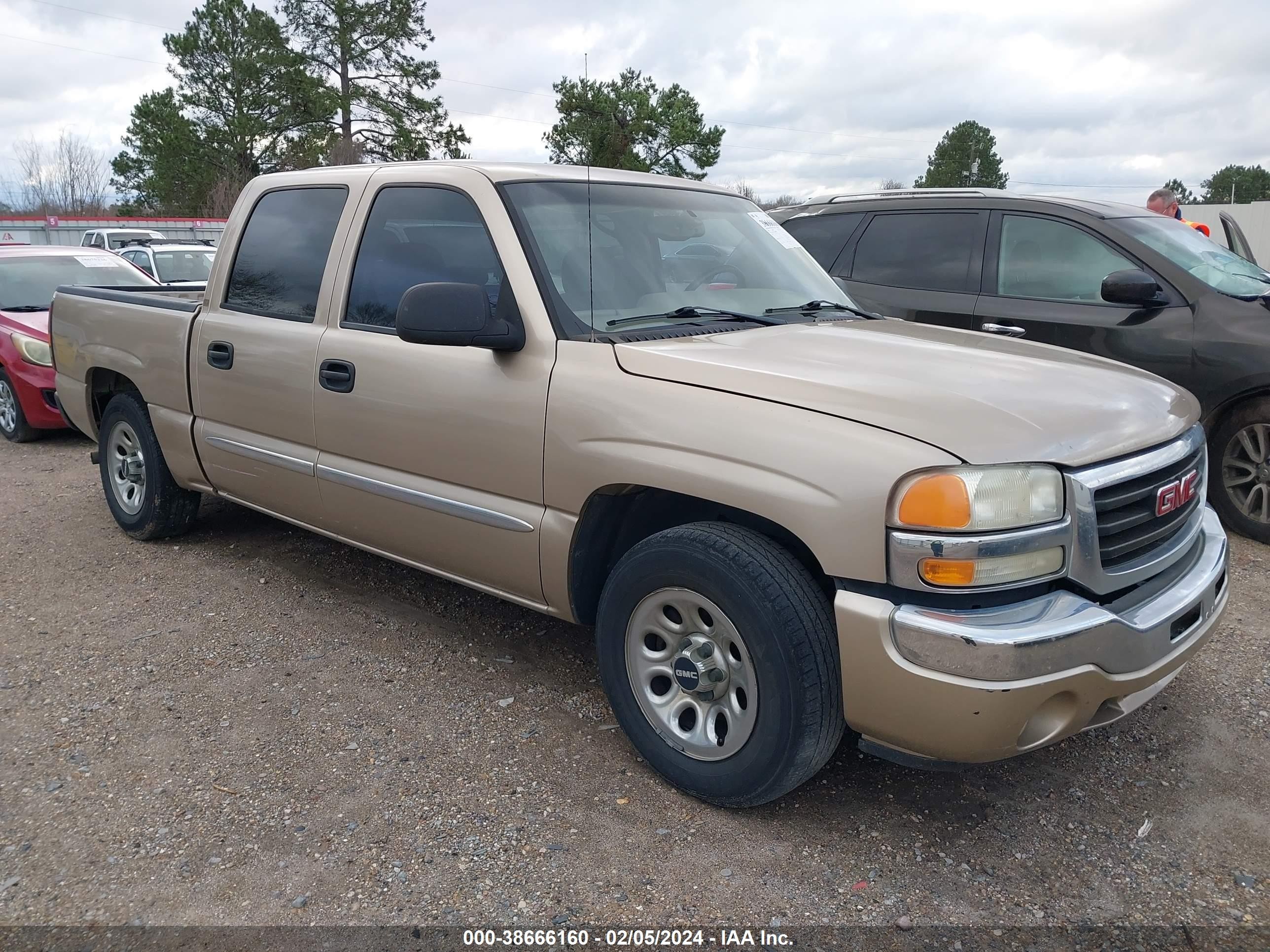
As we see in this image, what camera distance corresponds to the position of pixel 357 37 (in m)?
31.8

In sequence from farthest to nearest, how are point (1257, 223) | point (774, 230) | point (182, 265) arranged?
point (1257, 223)
point (182, 265)
point (774, 230)

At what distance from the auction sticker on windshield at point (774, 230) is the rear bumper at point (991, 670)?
2.07 m

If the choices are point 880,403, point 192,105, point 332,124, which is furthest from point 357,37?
point 880,403

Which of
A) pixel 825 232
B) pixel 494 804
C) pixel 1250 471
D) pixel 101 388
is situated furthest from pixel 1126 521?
pixel 101 388

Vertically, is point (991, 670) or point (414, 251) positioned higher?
point (414, 251)

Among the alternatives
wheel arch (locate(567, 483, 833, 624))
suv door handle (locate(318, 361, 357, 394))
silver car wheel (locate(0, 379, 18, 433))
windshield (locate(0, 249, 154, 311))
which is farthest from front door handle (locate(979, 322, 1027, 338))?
silver car wheel (locate(0, 379, 18, 433))

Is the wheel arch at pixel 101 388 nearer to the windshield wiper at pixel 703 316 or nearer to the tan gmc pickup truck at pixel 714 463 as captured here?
the tan gmc pickup truck at pixel 714 463

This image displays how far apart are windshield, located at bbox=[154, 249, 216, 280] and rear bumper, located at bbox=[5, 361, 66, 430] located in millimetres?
6420

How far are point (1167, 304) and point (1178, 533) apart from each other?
2966mm

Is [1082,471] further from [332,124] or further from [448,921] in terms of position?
[332,124]

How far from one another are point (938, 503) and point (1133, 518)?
25.7 inches

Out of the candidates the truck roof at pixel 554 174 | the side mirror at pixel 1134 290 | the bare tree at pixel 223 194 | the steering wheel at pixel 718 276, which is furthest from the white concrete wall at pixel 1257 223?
the bare tree at pixel 223 194

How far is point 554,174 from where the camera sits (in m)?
3.53

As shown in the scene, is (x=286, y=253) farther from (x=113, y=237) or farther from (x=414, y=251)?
(x=113, y=237)
